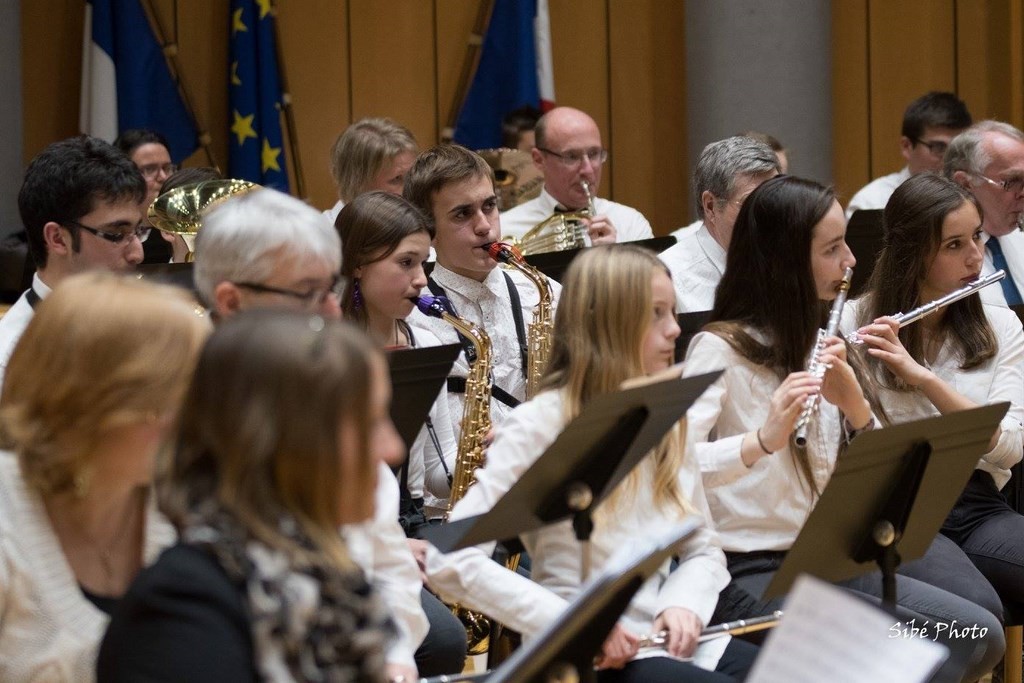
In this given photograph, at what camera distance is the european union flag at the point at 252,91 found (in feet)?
19.7

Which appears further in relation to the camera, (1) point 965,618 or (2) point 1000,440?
(2) point 1000,440

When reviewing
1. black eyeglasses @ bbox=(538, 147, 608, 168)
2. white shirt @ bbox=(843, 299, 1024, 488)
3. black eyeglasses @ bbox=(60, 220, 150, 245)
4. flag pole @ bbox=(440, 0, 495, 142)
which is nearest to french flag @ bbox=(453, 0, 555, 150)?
flag pole @ bbox=(440, 0, 495, 142)

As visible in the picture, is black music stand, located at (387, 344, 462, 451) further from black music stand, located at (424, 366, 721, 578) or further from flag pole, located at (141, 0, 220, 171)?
flag pole, located at (141, 0, 220, 171)

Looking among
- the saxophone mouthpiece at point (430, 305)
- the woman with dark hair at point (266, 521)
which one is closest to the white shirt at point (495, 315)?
the saxophone mouthpiece at point (430, 305)

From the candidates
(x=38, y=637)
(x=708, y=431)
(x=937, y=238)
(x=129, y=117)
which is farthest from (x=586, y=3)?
(x=38, y=637)

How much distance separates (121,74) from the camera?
5.82 metres

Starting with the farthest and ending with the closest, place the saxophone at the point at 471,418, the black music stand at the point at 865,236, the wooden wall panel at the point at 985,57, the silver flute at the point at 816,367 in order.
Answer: the wooden wall panel at the point at 985,57 < the black music stand at the point at 865,236 < the saxophone at the point at 471,418 < the silver flute at the point at 816,367

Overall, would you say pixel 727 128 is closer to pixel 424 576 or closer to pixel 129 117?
pixel 129 117

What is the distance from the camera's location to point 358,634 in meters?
1.42

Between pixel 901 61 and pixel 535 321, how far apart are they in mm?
3410

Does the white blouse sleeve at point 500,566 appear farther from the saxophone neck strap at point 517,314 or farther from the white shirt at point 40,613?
the saxophone neck strap at point 517,314

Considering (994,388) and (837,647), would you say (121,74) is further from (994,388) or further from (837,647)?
(837,647)

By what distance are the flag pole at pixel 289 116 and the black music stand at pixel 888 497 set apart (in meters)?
4.14

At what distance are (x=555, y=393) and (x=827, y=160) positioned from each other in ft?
12.7
